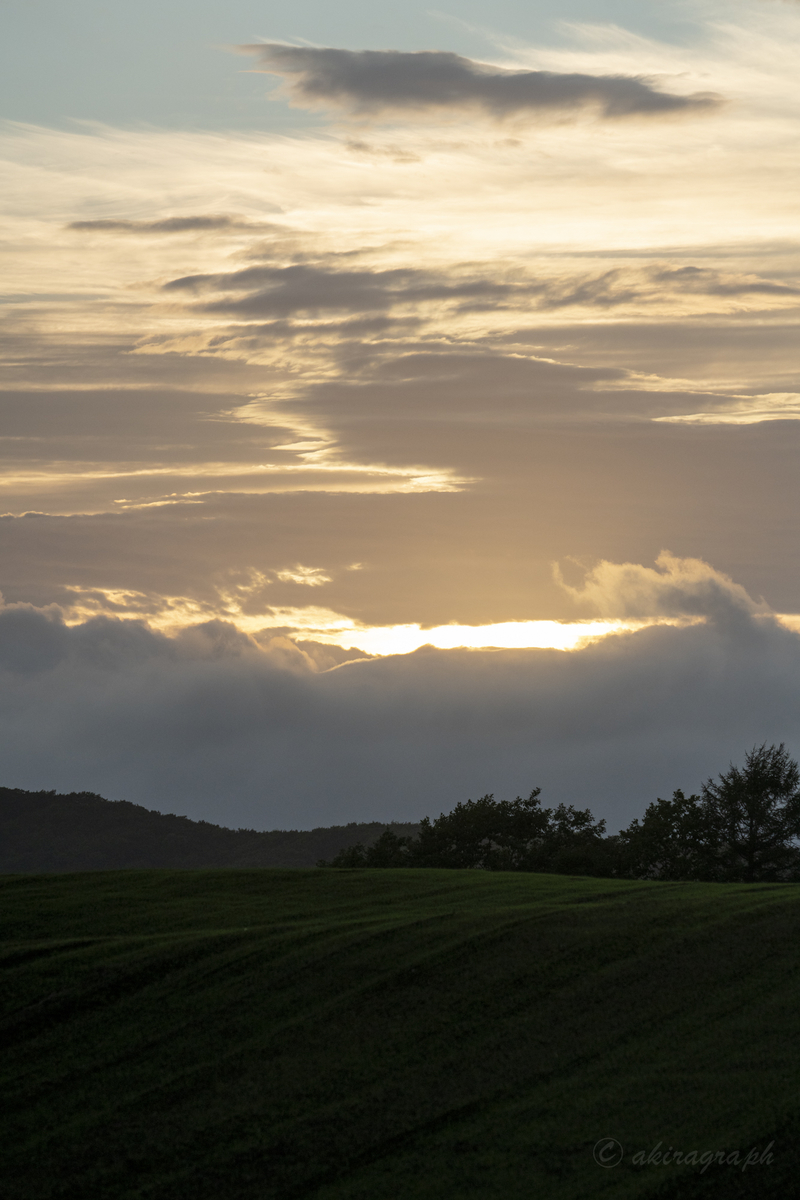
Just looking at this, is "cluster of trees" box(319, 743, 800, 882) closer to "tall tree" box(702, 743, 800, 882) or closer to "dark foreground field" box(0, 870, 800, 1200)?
"tall tree" box(702, 743, 800, 882)

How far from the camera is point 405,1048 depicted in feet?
90.6

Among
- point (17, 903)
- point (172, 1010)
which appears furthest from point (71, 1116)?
point (17, 903)

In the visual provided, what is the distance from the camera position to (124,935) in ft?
128

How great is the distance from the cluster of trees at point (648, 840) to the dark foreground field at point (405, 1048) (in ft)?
80.1

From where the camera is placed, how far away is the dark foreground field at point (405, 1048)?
22.0m

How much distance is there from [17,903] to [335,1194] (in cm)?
2644

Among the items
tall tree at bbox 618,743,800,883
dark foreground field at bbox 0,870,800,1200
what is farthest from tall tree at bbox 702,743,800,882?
dark foreground field at bbox 0,870,800,1200

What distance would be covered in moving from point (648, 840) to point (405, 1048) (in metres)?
43.1

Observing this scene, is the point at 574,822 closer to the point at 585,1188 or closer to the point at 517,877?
the point at 517,877

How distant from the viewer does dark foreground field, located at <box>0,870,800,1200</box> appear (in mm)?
22000

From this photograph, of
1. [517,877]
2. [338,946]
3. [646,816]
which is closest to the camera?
[338,946]

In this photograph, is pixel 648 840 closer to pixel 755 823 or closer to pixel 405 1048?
pixel 755 823

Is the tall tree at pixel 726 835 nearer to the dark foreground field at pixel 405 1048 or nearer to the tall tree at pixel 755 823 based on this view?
the tall tree at pixel 755 823

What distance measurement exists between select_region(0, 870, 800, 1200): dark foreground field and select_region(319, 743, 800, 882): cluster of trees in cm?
2442
